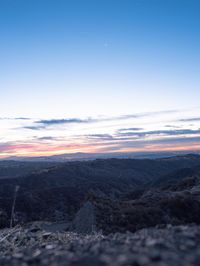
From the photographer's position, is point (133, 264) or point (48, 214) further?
point (48, 214)

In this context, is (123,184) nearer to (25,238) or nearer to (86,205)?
(86,205)

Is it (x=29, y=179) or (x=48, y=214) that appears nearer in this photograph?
(x=48, y=214)

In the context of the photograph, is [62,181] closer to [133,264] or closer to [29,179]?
[29,179]

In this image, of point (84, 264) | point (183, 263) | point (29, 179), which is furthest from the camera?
point (29, 179)

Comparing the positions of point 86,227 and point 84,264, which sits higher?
point 84,264

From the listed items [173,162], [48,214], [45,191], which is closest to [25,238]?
[48,214]

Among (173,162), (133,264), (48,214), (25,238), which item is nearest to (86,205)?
(25,238)

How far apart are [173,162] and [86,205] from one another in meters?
162

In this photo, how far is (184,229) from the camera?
554 cm

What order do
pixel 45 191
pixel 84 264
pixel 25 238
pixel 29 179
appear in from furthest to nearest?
1. pixel 29 179
2. pixel 45 191
3. pixel 25 238
4. pixel 84 264

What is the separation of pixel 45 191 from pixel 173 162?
381 feet

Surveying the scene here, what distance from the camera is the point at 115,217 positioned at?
24.6 meters

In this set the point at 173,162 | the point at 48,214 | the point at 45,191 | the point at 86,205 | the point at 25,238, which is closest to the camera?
the point at 25,238

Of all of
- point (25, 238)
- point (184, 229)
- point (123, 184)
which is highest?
point (184, 229)
